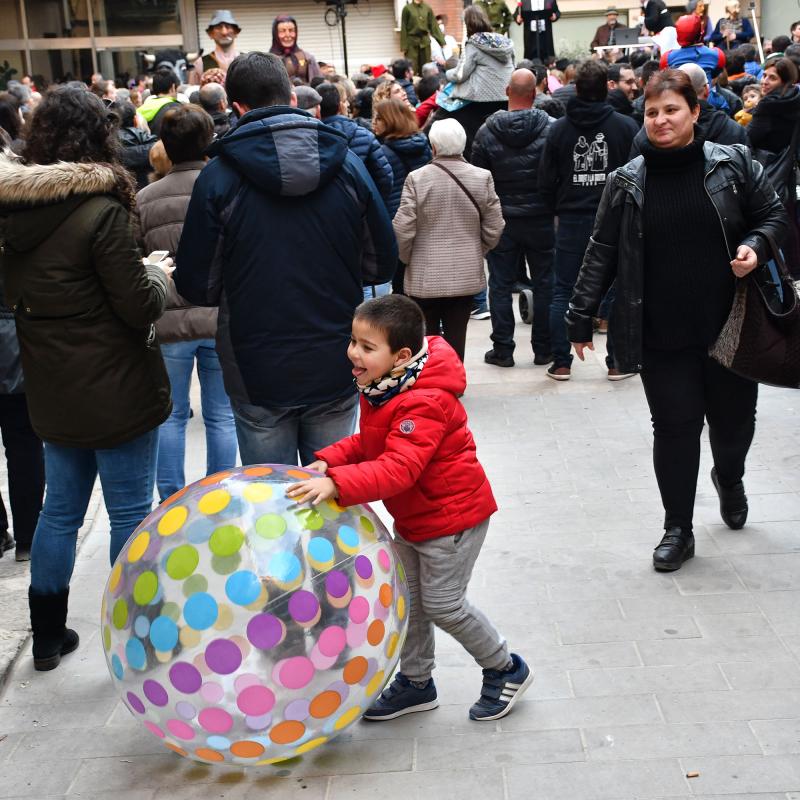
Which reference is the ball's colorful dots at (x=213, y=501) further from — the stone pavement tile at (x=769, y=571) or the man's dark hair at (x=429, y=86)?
the man's dark hair at (x=429, y=86)

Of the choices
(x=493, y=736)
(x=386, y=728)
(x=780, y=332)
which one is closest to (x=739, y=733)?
(x=493, y=736)

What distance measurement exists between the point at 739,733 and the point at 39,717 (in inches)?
92.3

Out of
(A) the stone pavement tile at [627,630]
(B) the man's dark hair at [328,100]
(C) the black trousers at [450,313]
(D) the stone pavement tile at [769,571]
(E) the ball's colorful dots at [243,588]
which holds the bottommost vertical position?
(D) the stone pavement tile at [769,571]

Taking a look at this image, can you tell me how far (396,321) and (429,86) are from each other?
32.6 ft

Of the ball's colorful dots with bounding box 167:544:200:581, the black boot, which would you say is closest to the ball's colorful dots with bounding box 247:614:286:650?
the ball's colorful dots with bounding box 167:544:200:581

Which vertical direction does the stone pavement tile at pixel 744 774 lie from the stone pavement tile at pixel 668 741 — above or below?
above

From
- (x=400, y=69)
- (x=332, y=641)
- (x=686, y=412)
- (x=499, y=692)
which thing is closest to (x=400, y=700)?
(x=499, y=692)

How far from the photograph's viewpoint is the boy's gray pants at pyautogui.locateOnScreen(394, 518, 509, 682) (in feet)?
11.8

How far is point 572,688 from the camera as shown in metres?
4.02

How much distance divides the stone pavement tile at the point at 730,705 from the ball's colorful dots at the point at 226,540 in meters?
1.58

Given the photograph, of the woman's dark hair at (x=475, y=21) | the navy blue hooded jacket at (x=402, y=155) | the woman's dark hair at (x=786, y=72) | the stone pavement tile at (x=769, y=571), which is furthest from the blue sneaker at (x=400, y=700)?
the woman's dark hair at (x=475, y=21)

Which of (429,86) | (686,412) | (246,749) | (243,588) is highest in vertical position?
(429,86)

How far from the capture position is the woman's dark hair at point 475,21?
10344 mm

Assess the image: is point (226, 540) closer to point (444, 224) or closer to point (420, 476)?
point (420, 476)
